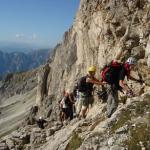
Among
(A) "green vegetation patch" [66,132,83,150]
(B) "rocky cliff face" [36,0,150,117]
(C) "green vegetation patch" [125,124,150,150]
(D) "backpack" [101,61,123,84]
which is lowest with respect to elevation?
(A) "green vegetation patch" [66,132,83,150]

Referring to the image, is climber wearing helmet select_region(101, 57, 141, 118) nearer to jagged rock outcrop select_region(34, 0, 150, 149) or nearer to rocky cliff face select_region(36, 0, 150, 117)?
jagged rock outcrop select_region(34, 0, 150, 149)

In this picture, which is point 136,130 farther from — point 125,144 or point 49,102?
point 49,102

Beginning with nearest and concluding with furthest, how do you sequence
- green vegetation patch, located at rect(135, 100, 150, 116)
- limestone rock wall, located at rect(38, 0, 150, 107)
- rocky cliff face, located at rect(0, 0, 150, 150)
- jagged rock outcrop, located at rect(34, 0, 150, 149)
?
1. rocky cliff face, located at rect(0, 0, 150, 150)
2. jagged rock outcrop, located at rect(34, 0, 150, 149)
3. green vegetation patch, located at rect(135, 100, 150, 116)
4. limestone rock wall, located at rect(38, 0, 150, 107)

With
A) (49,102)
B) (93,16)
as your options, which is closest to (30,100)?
(49,102)

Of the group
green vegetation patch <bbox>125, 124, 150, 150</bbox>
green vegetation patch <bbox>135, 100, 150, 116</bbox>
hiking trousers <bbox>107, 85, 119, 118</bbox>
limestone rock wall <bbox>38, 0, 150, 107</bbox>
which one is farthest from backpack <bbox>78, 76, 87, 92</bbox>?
green vegetation patch <bbox>125, 124, 150, 150</bbox>

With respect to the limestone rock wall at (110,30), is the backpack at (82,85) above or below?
below

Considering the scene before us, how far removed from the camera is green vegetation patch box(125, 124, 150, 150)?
46.0 feet

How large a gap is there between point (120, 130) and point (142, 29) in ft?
72.8

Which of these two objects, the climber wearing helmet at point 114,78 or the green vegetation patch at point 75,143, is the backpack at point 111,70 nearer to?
the climber wearing helmet at point 114,78

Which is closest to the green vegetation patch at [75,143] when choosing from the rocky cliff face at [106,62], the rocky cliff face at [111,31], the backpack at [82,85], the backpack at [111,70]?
the rocky cliff face at [106,62]

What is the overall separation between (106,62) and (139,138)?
27699 millimetres

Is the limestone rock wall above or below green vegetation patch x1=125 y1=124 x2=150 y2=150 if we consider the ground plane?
above

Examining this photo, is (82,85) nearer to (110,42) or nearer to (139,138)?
(139,138)

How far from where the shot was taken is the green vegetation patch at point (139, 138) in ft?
46.0
